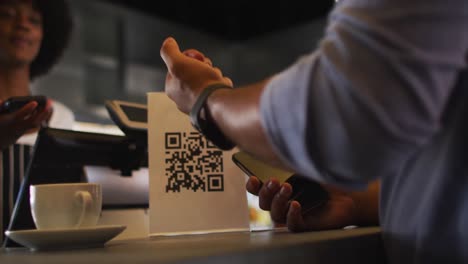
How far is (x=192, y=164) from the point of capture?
920 mm

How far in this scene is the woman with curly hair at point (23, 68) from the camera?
4.12 feet

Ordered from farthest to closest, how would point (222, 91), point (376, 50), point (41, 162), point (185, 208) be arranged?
point (41, 162) < point (185, 208) < point (222, 91) < point (376, 50)

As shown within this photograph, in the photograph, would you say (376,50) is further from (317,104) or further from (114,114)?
(114,114)

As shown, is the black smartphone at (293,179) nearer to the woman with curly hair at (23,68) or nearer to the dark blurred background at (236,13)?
the woman with curly hair at (23,68)

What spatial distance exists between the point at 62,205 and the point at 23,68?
1.22 m

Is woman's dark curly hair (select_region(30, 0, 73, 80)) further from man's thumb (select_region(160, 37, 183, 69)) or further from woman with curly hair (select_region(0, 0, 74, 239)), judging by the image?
man's thumb (select_region(160, 37, 183, 69))

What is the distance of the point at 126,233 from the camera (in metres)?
1.09

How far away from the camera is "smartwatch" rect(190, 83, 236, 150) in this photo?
580 millimetres

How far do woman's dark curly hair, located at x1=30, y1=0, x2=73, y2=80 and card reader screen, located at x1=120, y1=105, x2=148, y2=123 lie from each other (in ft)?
3.82

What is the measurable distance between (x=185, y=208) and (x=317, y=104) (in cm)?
52

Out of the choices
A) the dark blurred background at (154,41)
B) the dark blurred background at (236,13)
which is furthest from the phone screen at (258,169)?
the dark blurred background at (236,13)

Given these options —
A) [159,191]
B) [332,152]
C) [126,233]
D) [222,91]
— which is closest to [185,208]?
[159,191]

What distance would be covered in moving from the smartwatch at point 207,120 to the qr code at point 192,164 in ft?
1.07

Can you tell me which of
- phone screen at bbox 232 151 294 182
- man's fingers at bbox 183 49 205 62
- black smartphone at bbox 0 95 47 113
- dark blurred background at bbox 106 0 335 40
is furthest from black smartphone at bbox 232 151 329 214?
dark blurred background at bbox 106 0 335 40
